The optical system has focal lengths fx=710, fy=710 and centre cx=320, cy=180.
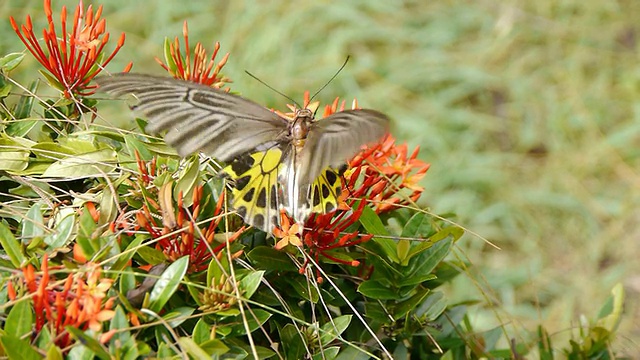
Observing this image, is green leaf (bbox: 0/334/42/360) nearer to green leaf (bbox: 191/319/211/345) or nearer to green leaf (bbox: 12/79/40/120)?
green leaf (bbox: 191/319/211/345)

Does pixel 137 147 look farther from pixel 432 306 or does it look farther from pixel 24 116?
pixel 432 306

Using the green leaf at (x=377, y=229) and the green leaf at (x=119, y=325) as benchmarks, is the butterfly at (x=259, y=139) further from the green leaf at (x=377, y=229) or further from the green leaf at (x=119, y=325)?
the green leaf at (x=119, y=325)

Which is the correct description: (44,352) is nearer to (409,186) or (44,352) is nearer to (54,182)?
(54,182)

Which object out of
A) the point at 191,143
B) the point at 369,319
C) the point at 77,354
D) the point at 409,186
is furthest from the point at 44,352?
the point at 409,186

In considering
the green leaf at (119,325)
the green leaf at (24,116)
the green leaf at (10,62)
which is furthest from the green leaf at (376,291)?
the green leaf at (10,62)

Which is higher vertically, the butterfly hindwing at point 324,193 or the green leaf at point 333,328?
the butterfly hindwing at point 324,193

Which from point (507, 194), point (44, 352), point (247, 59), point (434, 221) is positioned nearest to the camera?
point (44, 352)

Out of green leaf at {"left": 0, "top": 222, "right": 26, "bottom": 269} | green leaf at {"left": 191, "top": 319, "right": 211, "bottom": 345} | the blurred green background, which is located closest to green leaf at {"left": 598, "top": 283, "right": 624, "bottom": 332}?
green leaf at {"left": 191, "top": 319, "right": 211, "bottom": 345}
